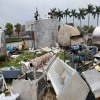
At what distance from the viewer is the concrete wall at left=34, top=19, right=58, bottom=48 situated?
71.1 ft

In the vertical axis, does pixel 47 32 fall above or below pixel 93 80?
above

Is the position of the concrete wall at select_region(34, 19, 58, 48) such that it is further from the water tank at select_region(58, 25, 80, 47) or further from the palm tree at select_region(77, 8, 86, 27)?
the palm tree at select_region(77, 8, 86, 27)

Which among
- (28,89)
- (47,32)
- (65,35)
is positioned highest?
(47,32)

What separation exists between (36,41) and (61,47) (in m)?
2.48

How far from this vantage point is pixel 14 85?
21.7ft

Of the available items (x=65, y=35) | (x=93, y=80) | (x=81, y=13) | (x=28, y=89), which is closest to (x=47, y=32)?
(x=65, y=35)

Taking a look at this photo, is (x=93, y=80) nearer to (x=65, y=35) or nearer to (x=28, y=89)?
(x=28, y=89)

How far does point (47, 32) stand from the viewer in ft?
71.3

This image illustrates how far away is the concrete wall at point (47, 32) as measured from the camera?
21672 millimetres

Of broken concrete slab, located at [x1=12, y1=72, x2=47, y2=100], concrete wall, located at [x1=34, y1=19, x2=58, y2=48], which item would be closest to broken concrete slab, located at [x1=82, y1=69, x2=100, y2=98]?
broken concrete slab, located at [x1=12, y1=72, x2=47, y2=100]

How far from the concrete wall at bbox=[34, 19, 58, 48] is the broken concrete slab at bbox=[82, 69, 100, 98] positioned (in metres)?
15.3

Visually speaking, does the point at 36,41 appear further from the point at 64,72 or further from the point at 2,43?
the point at 64,72

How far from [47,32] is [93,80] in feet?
52.6

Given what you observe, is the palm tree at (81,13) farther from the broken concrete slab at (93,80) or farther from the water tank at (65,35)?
the broken concrete slab at (93,80)
